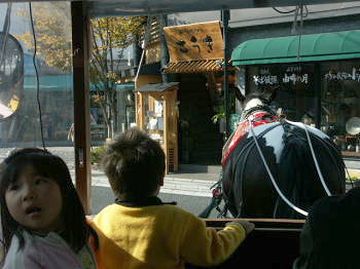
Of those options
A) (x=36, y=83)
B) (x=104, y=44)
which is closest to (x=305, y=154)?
(x=36, y=83)

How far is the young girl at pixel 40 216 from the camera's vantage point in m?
1.71

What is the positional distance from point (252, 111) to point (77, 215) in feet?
10.3

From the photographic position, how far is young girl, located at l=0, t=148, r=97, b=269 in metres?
1.71

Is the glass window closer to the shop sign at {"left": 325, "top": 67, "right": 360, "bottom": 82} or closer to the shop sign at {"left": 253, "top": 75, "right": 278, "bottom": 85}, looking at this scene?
the shop sign at {"left": 325, "top": 67, "right": 360, "bottom": 82}

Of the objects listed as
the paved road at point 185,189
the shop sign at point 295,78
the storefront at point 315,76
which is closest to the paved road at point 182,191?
the paved road at point 185,189

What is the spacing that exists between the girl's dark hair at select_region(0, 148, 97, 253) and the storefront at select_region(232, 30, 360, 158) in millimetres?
10645

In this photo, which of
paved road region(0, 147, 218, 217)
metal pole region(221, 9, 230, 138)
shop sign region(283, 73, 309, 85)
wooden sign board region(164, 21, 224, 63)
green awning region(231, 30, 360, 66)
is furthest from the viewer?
wooden sign board region(164, 21, 224, 63)

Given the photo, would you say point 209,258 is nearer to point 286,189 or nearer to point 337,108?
point 286,189

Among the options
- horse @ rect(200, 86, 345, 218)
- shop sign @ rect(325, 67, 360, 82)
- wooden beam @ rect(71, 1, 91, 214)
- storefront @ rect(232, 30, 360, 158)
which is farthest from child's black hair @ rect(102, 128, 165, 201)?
shop sign @ rect(325, 67, 360, 82)

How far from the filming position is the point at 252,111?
487cm

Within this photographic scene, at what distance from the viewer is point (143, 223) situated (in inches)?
84.9

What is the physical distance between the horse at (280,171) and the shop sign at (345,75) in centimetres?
870

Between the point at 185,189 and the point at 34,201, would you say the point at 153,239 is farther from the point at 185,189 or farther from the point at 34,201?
the point at 185,189

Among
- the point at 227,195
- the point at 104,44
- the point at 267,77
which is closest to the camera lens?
the point at 227,195
